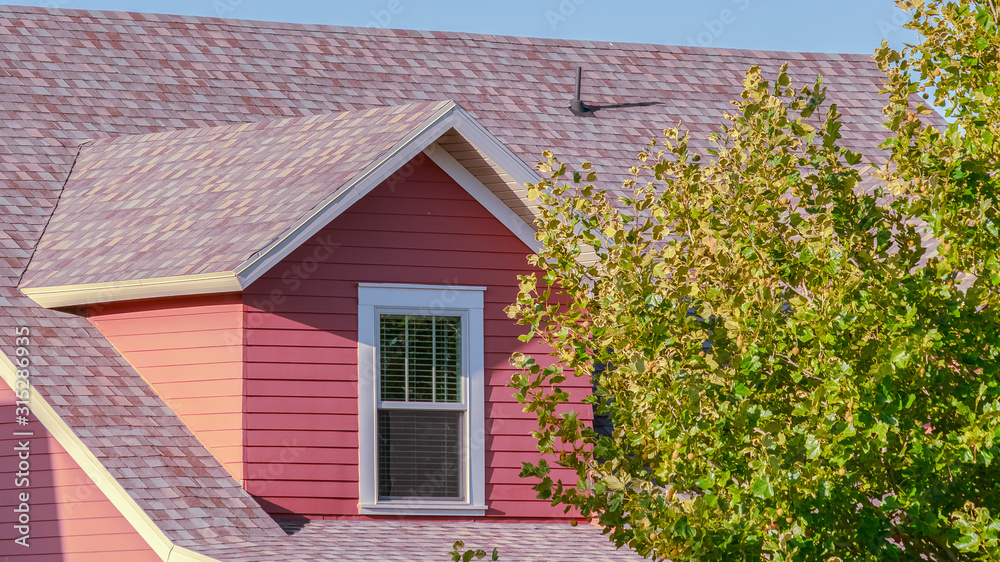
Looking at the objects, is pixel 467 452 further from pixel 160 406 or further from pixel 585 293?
pixel 585 293

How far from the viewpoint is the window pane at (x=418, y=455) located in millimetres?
10383

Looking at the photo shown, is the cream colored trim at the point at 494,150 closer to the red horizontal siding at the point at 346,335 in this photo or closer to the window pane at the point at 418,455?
the red horizontal siding at the point at 346,335

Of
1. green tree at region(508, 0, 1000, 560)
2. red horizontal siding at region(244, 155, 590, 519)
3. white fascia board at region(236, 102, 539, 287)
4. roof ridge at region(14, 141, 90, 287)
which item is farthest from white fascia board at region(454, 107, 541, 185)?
roof ridge at region(14, 141, 90, 287)

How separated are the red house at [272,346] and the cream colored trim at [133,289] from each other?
0.03m

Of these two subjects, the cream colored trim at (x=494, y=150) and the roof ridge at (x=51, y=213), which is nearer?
the cream colored trim at (x=494, y=150)

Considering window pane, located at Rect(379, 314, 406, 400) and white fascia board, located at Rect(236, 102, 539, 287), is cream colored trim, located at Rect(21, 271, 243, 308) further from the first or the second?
window pane, located at Rect(379, 314, 406, 400)

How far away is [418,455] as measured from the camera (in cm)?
1047

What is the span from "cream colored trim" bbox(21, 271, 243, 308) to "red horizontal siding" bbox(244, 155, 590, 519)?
1.55 ft

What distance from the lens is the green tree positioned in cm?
560

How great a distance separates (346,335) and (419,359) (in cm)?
64

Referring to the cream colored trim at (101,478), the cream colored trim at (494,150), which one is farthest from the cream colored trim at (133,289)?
the cream colored trim at (494,150)

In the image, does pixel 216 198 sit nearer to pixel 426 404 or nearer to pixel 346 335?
pixel 346 335

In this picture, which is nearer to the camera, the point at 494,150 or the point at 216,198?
the point at 494,150

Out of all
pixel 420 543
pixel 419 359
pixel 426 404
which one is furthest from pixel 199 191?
pixel 420 543
